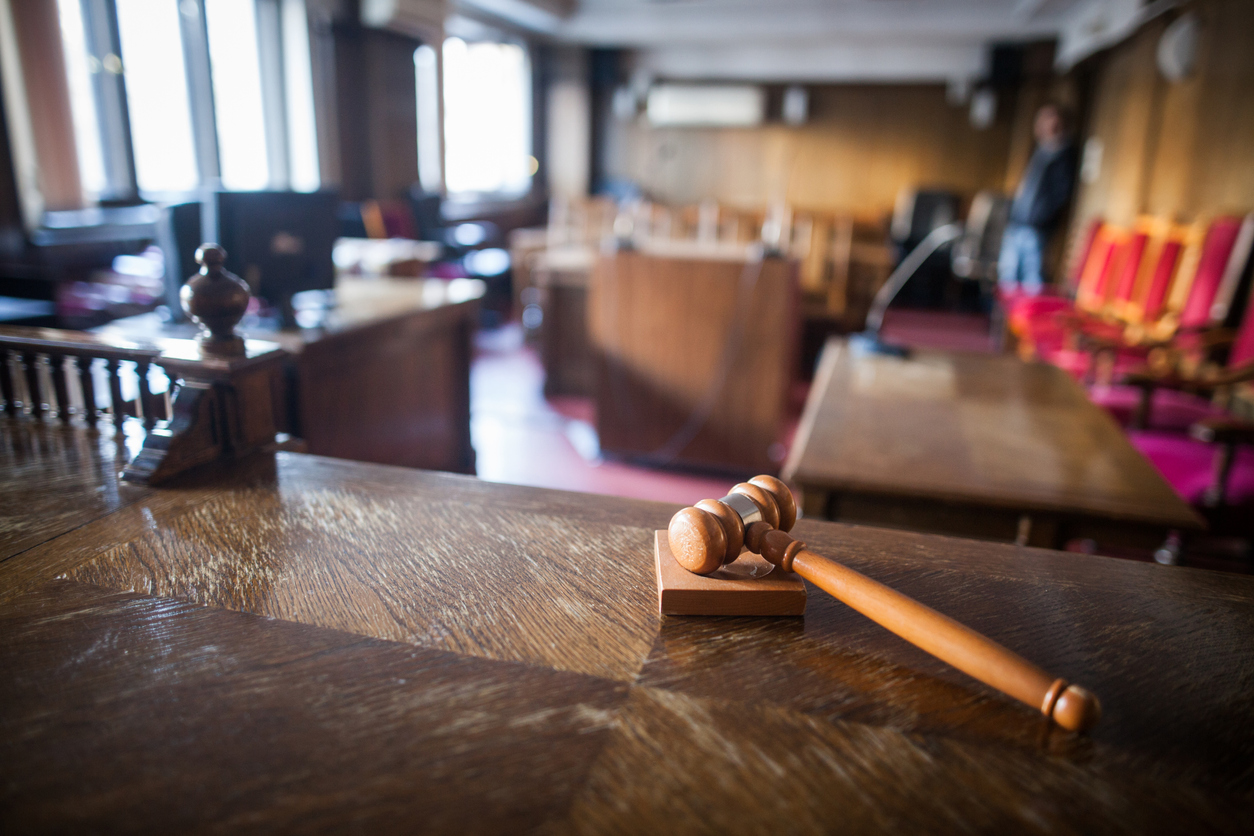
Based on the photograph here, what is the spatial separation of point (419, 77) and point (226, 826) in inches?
311

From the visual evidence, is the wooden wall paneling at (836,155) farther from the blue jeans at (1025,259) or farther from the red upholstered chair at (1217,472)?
the red upholstered chair at (1217,472)

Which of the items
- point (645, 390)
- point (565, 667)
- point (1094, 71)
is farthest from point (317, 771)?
point (1094, 71)

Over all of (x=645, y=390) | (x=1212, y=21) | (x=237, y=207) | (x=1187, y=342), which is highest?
(x=1212, y=21)

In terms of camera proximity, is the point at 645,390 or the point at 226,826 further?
the point at 645,390

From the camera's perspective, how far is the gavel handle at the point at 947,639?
2.05ft

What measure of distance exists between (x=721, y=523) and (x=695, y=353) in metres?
2.94

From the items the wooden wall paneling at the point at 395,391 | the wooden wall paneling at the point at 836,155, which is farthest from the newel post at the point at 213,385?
the wooden wall paneling at the point at 836,155

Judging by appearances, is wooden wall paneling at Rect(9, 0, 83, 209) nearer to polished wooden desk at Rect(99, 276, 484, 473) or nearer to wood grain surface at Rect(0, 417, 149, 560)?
polished wooden desk at Rect(99, 276, 484, 473)

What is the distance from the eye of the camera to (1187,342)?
361 cm

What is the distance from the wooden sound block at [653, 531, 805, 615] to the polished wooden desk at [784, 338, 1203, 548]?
833 millimetres

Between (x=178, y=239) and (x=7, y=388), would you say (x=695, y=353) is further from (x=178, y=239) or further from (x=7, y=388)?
(x=7, y=388)

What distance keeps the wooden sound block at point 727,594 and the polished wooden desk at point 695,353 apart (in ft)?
9.34

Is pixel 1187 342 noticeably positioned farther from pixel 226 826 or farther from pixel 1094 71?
pixel 1094 71

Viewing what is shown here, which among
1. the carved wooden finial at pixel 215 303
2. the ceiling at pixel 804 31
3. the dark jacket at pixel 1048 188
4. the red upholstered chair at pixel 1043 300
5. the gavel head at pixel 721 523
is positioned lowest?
the red upholstered chair at pixel 1043 300
